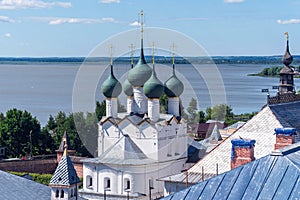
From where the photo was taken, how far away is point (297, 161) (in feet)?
24.3

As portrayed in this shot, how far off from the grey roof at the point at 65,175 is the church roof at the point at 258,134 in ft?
8.72

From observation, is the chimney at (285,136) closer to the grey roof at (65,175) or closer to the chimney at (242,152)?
the chimney at (242,152)

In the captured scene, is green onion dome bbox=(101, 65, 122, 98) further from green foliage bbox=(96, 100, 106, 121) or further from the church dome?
green foliage bbox=(96, 100, 106, 121)

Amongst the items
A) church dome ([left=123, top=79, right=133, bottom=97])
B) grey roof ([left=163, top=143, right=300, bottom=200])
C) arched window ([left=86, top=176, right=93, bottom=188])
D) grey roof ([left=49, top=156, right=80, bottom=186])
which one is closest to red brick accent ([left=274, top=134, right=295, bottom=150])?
grey roof ([left=163, top=143, right=300, bottom=200])

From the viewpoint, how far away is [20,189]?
13969mm

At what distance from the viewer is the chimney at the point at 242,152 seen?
957 cm

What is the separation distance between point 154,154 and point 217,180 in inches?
542

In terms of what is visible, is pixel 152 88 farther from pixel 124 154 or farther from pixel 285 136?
pixel 285 136

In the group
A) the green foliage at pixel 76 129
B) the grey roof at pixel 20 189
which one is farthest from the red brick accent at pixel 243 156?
the green foliage at pixel 76 129

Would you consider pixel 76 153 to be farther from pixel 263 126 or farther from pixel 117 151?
pixel 263 126

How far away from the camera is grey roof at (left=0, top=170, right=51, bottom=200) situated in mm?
13633

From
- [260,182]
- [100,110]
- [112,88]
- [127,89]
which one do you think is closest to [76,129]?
[100,110]

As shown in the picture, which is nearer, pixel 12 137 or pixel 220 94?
pixel 12 137

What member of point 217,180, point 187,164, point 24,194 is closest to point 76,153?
point 187,164
